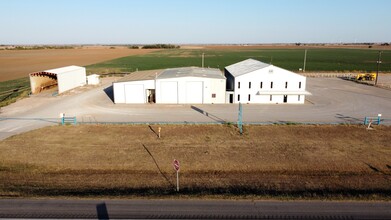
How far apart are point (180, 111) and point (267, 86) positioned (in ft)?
41.4

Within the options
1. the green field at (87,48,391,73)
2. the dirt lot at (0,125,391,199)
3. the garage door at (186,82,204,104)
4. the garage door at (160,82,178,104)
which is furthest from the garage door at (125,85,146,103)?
the green field at (87,48,391,73)

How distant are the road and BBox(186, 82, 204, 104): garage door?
5.72 ft

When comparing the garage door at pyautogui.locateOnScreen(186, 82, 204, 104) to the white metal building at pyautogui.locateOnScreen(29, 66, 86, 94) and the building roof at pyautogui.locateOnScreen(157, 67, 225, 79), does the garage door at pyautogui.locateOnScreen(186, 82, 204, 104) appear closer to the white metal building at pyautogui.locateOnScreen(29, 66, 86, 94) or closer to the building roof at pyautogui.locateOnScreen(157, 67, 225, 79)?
the building roof at pyautogui.locateOnScreen(157, 67, 225, 79)

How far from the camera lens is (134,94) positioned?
38.1 metres

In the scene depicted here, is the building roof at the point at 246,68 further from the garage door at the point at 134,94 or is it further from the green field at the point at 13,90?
the green field at the point at 13,90

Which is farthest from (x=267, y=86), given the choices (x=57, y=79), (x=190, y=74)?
(x=57, y=79)

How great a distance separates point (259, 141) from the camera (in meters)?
23.3

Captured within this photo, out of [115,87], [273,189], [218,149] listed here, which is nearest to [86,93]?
→ [115,87]

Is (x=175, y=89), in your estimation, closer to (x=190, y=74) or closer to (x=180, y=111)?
(x=190, y=74)

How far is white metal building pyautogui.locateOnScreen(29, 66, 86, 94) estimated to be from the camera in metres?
44.3

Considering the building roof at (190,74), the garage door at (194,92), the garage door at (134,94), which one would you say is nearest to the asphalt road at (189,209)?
the garage door at (194,92)

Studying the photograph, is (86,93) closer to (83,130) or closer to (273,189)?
(83,130)

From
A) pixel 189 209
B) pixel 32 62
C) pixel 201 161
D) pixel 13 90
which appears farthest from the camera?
pixel 32 62

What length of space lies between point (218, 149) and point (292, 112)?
15.1 metres
